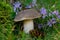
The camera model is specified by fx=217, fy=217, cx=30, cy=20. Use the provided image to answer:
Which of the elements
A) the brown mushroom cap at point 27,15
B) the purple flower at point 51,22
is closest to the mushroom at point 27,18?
the brown mushroom cap at point 27,15

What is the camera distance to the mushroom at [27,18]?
2.27 meters

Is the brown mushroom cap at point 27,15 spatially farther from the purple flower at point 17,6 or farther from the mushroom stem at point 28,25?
the purple flower at point 17,6

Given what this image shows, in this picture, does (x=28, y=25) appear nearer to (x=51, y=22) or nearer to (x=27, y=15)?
(x=27, y=15)

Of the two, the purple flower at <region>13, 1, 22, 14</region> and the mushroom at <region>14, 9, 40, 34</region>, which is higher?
the purple flower at <region>13, 1, 22, 14</region>

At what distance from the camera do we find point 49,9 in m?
2.51

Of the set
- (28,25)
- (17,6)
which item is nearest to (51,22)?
(28,25)

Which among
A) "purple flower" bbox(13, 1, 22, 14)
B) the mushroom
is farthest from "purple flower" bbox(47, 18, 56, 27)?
"purple flower" bbox(13, 1, 22, 14)

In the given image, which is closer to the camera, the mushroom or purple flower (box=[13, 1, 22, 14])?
the mushroom

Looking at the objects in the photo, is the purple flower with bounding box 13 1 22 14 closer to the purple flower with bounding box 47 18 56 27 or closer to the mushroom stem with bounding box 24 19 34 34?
the mushroom stem with bounding box 24 19 34 34

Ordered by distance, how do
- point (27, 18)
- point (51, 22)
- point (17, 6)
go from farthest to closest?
point (17, 6), point (51, 22), point (27, 18)

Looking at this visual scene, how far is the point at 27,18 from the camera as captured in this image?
2270mm

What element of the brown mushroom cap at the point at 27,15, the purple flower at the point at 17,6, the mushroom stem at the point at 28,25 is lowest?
the mushroom stem at the point at 28,25

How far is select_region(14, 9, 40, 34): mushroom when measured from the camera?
227 centimetres

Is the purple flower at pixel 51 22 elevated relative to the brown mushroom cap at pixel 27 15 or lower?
lower
